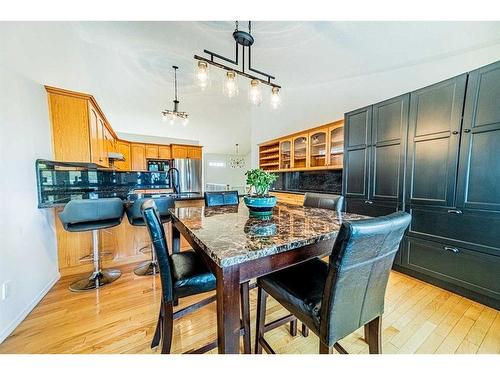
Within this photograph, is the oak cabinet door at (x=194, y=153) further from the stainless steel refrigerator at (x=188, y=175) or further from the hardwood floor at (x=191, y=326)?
the hardwood floor at (x=191, y=326)

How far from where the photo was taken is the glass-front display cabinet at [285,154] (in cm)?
430

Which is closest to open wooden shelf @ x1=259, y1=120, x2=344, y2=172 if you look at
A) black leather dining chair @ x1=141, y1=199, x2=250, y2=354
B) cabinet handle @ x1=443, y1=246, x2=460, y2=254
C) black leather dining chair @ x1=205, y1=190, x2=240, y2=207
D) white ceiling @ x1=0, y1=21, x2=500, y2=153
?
white ceiling @ x1=0, y1=21, x2=500, y2=153

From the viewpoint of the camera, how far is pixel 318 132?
355cm

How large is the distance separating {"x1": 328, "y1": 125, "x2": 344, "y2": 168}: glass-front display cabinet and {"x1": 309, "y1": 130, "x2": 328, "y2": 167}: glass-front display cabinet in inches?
7.7

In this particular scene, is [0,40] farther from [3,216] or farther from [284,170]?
[284,170]

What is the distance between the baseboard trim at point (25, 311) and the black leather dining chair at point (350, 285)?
187 cm

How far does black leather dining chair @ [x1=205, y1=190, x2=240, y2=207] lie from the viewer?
2.13m

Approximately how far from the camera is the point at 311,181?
157 inches

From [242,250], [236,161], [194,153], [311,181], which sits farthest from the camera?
[236,161]

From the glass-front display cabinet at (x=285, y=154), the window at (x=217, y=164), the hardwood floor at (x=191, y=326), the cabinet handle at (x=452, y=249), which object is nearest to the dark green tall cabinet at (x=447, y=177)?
the cabinet handle at (x=452, y=249)

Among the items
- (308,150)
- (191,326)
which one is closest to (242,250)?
(191,326)

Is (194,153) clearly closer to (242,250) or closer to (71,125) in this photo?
(71,125)

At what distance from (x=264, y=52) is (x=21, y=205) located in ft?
9.63
